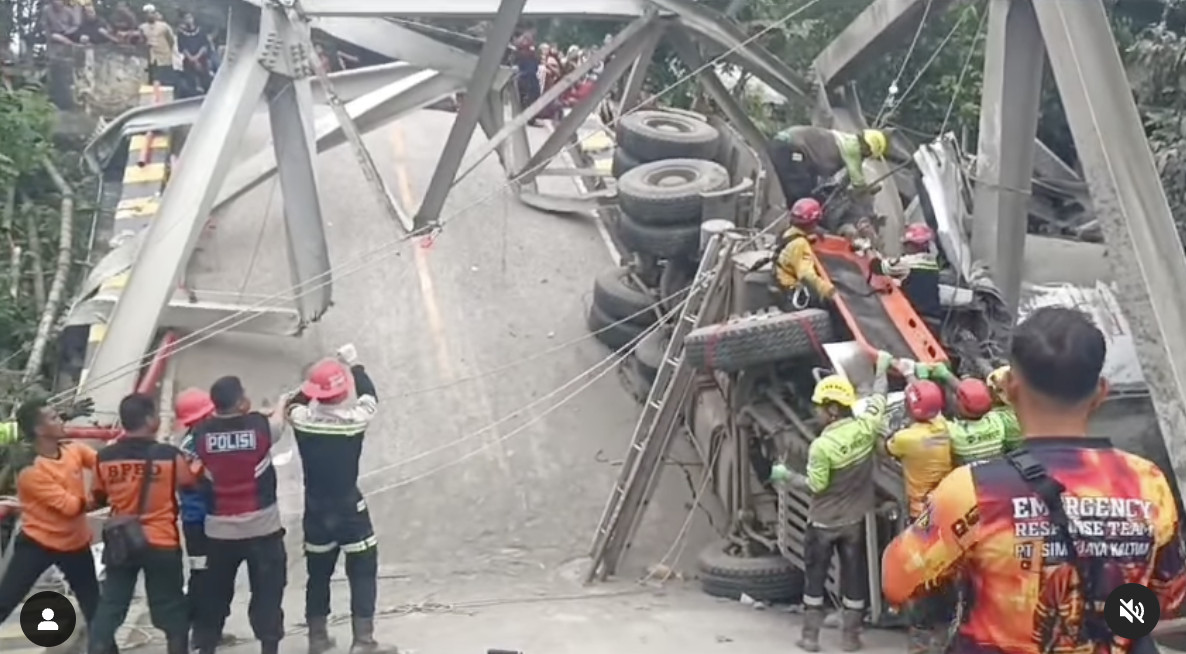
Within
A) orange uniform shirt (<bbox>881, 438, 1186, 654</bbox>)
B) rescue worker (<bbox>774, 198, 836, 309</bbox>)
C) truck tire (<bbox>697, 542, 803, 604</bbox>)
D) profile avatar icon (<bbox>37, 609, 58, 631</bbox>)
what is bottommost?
truck tire (<bbox>697, 542, 803, 604</bbox>)

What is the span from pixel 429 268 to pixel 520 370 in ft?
5.54

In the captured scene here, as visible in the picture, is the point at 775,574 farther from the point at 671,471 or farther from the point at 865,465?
the point at 671,471

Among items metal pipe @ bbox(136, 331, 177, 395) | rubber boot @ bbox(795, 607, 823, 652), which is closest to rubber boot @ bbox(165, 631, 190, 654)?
rubber boot @ bbox(795, 607, 823, 652)

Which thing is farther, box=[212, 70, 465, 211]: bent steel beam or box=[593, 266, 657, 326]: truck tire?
box=[212, 70, 465, 211]: bent steel beam

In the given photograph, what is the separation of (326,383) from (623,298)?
5.19m

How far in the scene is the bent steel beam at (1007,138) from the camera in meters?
9.00

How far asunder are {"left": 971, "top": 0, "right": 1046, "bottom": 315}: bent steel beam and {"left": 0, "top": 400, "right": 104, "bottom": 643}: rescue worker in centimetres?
578

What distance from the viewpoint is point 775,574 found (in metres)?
8.55

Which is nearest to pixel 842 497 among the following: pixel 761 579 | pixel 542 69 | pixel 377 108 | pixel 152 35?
pixel 761 579

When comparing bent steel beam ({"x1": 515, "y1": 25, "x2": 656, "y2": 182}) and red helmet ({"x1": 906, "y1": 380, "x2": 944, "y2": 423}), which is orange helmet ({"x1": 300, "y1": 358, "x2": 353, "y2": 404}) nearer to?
red helmet ({"x1": 906, "y1": 380, "x2": 944, "y2": 423})

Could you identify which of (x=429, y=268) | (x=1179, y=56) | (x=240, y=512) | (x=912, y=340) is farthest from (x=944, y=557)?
(x=429, y=268)

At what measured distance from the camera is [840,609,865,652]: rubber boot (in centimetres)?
738

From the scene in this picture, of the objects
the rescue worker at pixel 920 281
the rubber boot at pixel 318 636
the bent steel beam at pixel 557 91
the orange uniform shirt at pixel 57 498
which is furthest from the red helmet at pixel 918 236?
the orange uniform shirt at pixel 57 498

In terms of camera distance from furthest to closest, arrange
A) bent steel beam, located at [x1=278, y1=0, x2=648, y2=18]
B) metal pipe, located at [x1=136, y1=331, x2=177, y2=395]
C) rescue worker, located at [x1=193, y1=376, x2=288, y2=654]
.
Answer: bent steel beam, located at [x1=278, y1=0, x2=648, y2=18] → metal pipe, located at [x1=136, y1=331, x2=177, y2=395] → rescue worker, located at [x1=193, y1=376, x2=288, y2=654]
